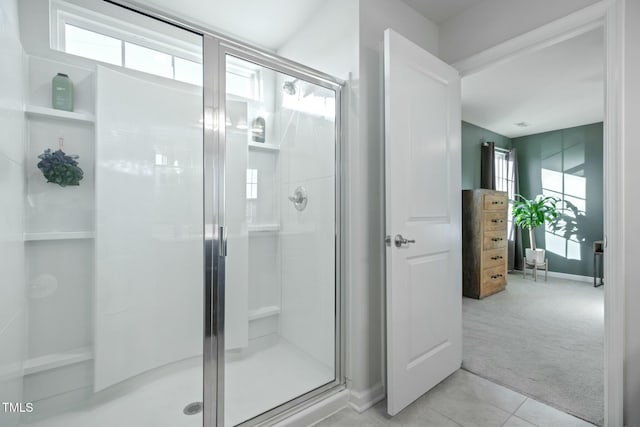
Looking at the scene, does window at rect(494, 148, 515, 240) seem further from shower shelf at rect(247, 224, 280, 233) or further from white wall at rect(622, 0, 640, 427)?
shower shelf at rect(247, 224, 280, 233)

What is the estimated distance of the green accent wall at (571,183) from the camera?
485 centimetres

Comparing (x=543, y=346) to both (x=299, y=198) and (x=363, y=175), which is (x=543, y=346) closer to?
(x=363, y=175)

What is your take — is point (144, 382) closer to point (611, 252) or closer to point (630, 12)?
point (611, 252)

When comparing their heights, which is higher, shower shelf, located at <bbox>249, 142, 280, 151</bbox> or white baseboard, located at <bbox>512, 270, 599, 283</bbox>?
shower shelf, located at <bbox>249, 142, 280, 151</bbox>

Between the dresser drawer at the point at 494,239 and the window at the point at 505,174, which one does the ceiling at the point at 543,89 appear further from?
the dresser drawer at the point at 494,239

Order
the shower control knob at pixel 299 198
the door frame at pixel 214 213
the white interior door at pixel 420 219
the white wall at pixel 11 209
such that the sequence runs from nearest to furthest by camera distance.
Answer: the white wall at pixel 11 209, the door frame at pixel 214 213, the white interior door at pixel 420 219, the shower control knob at pixel 299 198

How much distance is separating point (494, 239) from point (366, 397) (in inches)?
130

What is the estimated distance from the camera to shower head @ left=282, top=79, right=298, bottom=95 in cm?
193

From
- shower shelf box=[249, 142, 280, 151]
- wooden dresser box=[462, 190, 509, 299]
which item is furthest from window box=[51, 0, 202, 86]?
wooden dresser box=[462, 190, 509, 299]

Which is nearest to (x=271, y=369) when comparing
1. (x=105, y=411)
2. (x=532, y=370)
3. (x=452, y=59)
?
(x=105, y=411)

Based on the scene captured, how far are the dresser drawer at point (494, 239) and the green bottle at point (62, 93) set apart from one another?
4.34 meters

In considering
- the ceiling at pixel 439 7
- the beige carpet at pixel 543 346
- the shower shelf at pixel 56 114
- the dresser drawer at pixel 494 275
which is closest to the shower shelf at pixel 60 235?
the shower shelf at pixel 56 114

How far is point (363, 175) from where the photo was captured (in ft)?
5.94

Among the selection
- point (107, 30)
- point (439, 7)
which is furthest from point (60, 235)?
point (439, 7)
